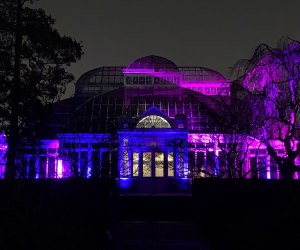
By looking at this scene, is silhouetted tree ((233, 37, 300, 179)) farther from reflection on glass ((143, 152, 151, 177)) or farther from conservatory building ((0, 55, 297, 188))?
reflection on glass ((143, 152, 151, 177))

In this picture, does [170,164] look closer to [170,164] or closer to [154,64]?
[170,164]

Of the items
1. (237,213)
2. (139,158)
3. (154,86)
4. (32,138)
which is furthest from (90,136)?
(237,213)

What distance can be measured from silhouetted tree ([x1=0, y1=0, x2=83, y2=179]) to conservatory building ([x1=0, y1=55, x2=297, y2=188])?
42.1 feet

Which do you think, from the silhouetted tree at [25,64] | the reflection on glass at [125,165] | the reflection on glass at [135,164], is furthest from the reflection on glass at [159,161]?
the silhouetted tree at [25,64]

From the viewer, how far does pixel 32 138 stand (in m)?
20.7

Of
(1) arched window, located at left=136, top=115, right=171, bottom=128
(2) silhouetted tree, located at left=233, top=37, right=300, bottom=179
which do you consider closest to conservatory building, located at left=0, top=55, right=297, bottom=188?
(1) arched window, located at left=136, top=115, right=171, bottom=128

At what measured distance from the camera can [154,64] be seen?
55062 mm

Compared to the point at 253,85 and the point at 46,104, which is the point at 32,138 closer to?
the point at 46,104

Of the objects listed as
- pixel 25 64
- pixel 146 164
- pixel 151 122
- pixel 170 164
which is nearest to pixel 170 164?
pixel 170 164

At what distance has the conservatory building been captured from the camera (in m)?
37.9

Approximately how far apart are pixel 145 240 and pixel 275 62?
7538 mm

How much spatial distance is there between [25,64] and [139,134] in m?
23.2

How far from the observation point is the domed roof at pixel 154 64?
54312 millimetres

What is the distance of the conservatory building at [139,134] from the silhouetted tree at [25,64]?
1283cm
